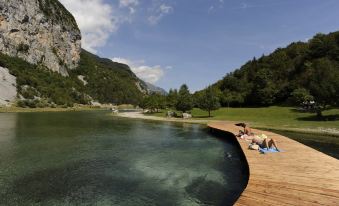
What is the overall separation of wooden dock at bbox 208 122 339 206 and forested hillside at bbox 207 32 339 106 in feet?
259

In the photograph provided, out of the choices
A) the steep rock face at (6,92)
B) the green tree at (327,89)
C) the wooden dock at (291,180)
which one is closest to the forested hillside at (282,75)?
the green tree at (327,89)

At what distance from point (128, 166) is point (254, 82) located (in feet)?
417

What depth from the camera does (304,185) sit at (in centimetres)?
1719

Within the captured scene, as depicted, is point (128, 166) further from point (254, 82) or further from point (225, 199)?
point (254, 82)

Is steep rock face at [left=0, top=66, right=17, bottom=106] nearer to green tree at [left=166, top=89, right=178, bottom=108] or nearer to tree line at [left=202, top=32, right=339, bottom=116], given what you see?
green tree at [left=166, top=89, right=178, bottom=108]

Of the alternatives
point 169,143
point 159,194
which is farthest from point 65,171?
point 169,143

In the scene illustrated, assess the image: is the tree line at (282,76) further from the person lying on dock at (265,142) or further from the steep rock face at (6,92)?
the steep rock face at (6,92)

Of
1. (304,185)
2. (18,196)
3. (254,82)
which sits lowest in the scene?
(18,196)

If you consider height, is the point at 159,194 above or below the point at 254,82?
below

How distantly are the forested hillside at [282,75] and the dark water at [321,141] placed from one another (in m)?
52.5

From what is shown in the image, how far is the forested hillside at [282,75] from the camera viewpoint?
12444cm

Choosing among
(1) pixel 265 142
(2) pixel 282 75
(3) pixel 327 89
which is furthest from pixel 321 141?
(2) pixel 282 75

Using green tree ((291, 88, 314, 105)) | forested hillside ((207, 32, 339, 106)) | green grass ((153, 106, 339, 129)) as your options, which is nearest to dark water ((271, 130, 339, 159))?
green grass ((153, 106, 339, 129))

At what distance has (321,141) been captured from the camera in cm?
4294
